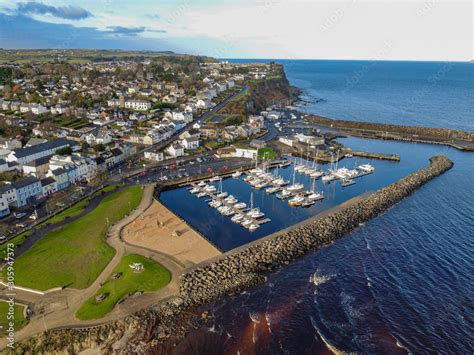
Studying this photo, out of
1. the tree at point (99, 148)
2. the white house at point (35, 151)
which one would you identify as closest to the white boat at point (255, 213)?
the tree at point (99, 148)

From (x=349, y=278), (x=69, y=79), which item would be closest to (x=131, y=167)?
(x=349, y=278)

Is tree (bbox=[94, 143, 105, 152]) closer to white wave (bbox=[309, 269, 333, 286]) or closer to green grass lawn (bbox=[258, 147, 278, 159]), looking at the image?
green grass lawn (bbox=[258, 147, 278, 159])

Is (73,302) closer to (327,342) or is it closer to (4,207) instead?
(327,342)

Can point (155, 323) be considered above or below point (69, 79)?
below

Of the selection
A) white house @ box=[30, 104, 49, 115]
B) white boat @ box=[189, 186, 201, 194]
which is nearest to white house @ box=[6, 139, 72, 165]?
white boat @ box=[189, 186, 201, 194]

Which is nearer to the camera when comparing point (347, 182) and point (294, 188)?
point (294, 188)

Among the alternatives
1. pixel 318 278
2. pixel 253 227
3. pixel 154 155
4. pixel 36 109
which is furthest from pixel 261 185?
pixel 36 109

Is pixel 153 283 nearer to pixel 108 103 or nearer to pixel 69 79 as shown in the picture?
pixel 108 103
